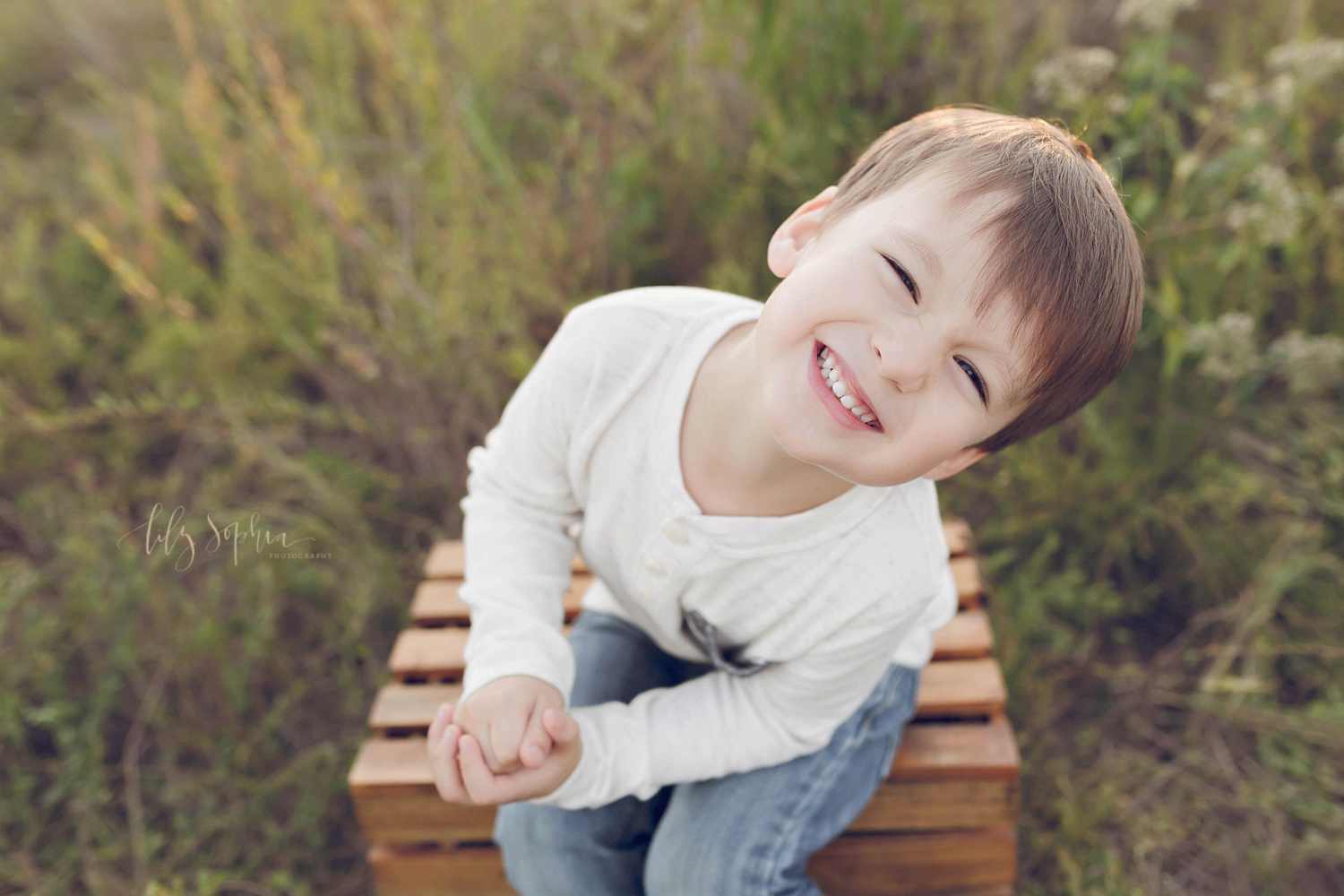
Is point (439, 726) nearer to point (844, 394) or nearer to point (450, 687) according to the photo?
point (450, 687)

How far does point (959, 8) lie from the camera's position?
89.3 inches

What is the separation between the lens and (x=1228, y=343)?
1664 millimetres

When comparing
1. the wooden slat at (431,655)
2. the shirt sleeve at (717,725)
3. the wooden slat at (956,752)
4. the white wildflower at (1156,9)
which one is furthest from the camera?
the white wildflower at (1156,9)

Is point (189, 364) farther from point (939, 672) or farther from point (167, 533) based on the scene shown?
point (939, 672)

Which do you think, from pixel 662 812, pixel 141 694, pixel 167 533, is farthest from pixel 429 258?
pixel 662 812

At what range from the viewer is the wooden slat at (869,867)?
1346 millimetres

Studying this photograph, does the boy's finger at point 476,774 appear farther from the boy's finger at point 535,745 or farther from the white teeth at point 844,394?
the white teeth at point 844,394

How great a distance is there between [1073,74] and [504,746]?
65.2 inches

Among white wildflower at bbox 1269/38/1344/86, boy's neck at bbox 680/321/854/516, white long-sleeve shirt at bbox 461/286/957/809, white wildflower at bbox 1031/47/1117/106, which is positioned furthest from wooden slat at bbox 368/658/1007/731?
white wildflower at bbox 1269/38/1344/86

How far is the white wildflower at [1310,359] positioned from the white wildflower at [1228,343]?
0.07 metres

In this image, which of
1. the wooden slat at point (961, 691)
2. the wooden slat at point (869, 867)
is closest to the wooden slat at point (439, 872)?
the wooden slat at point (869, 867)

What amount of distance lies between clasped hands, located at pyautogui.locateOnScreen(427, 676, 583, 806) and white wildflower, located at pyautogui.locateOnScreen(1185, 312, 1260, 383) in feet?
4.27

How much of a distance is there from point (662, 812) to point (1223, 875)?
104cm

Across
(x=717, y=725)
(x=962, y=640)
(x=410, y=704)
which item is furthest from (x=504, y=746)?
(x=962, y=640)
